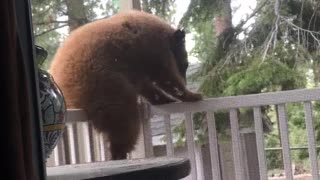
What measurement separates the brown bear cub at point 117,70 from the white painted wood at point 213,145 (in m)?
0.09

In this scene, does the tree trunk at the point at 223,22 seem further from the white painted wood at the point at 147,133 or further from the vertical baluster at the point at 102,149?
the vertical baluster at the point at 102,149

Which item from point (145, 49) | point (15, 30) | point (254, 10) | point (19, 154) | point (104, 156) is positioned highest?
point (254, 10)

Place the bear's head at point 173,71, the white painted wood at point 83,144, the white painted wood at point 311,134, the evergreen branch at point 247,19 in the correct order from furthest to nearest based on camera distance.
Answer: the evergreen branch at point 247,19 → the white painted wood at point 83,144 → the bear's head at point 173,71 → the white painted wood at point 311,134

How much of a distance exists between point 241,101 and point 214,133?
158 mm

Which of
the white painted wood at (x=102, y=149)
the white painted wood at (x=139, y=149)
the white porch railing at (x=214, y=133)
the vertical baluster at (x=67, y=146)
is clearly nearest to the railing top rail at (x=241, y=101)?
the white porch railing at (x=214, y=133)

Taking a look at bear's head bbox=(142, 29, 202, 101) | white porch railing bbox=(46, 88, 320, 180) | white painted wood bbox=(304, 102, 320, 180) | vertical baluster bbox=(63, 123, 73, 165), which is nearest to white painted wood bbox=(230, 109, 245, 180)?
white porch railing bbox=(46, 88, 320, 180)

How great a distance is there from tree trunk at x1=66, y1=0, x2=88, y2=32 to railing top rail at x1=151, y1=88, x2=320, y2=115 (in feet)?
1.56

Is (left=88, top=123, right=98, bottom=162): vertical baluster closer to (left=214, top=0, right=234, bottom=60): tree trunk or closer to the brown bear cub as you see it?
the brown bear cub

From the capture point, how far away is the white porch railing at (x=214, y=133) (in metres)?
1.74

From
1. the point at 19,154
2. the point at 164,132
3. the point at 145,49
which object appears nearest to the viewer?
the point at 19,154

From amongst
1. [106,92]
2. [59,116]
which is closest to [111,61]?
[106,92]

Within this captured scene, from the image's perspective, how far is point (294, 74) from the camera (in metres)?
2.19

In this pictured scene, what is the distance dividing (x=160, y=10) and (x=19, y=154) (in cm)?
187

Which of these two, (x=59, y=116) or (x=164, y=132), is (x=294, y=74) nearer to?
(x=164, y=132)
